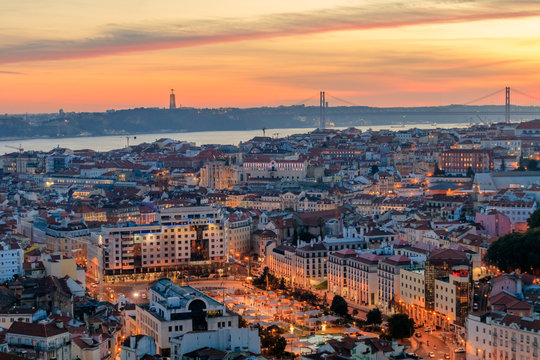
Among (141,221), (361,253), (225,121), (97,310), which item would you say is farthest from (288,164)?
(225,121)

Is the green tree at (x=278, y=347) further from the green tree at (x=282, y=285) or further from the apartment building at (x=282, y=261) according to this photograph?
the apartment building at (x=282, y=261)

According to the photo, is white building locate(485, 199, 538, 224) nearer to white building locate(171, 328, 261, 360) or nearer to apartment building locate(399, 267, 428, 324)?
apartment building locate(399, 267, 428, 324)

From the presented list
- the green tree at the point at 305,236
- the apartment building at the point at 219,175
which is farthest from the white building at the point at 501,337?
the apartment building at the point at 219,175

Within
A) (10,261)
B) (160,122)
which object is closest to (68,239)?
(10,261)

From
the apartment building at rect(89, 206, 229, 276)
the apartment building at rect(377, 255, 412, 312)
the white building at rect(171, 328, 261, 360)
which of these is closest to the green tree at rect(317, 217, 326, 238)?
the apartment building at rect(89, 206, 229, 276)

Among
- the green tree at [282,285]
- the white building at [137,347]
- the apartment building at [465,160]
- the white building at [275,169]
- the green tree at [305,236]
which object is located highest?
the apartment building at [465,160]

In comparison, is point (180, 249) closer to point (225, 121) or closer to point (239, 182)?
point (239, 182)

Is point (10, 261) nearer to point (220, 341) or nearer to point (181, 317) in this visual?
point (181, 317)
